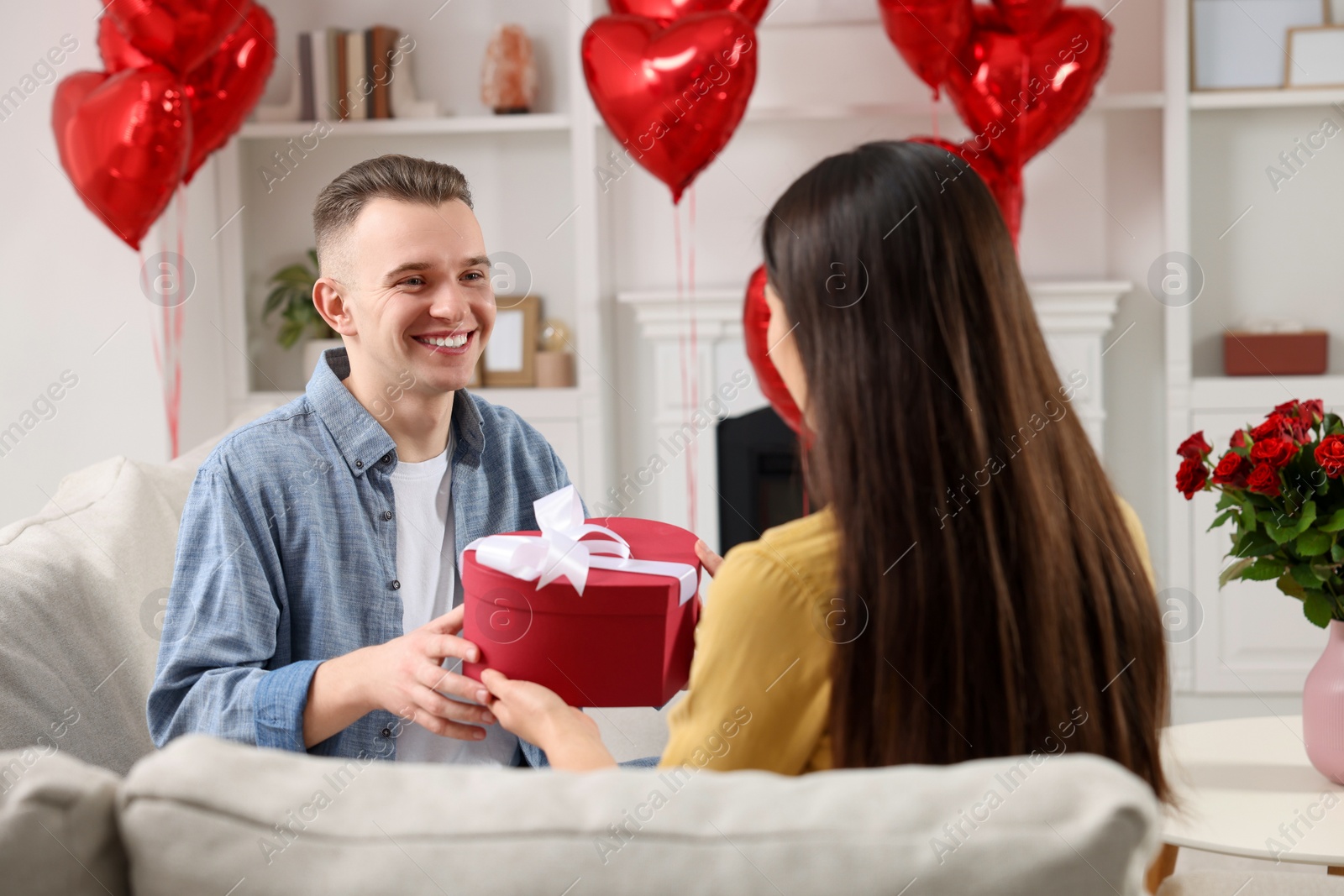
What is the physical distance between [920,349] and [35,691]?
111 cm

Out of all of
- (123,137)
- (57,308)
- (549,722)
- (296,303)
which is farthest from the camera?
(296,303)

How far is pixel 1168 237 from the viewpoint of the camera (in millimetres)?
3232

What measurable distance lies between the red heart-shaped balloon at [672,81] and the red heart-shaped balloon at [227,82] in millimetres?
832

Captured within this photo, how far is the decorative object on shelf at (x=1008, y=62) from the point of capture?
9.16 feet

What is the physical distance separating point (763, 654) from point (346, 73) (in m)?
3.02

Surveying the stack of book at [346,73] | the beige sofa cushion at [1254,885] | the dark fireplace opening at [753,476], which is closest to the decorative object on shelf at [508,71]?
the stack of book at [346,73]

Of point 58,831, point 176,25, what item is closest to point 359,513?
point 58,831

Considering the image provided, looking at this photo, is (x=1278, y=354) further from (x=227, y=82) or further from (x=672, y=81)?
(x=227, y=82)

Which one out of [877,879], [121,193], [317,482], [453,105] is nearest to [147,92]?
[121,193]

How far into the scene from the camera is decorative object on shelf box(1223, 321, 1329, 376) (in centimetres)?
320

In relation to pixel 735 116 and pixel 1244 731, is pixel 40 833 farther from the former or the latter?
pixel 735 116

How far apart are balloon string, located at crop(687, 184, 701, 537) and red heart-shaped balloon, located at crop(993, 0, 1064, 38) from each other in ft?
3.27

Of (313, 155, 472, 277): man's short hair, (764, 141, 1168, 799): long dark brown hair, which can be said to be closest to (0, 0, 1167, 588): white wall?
(313, 155, 472, 277): man's short hair

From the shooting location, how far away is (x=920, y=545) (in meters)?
0.91
